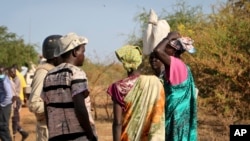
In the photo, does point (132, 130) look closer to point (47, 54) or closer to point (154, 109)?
point (154, 109)

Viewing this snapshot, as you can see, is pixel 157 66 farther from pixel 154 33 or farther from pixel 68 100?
pixel 68 100

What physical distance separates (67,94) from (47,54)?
101 centimetres

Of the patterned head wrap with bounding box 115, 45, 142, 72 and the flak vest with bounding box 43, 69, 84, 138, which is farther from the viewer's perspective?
the patterned head wrap with bounding box 115, 45, 142, 72

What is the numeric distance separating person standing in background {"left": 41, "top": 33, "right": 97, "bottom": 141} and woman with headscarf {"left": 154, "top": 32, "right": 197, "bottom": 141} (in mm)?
678

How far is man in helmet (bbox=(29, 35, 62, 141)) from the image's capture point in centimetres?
471

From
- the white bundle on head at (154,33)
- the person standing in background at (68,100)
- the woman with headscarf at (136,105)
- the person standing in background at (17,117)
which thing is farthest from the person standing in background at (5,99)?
the person standing in background at (68,100)

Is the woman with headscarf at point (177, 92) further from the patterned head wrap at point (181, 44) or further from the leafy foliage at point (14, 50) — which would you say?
the leafy foliage at point (14, 50)

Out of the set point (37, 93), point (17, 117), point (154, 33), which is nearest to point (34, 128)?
point (17, 117)

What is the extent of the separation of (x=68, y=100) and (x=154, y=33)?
1082 millimetres

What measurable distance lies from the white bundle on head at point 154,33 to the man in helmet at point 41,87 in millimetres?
760

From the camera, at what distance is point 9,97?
30.9ft

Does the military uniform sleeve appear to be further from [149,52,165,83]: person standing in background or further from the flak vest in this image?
[149,52,165,83]: person standing in background

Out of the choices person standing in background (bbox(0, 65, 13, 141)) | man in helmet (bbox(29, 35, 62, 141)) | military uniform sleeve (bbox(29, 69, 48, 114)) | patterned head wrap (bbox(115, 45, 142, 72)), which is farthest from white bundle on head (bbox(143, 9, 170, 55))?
person standing in background (bbox(0, 65, 13, 141))

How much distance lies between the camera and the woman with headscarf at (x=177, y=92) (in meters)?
4.31
